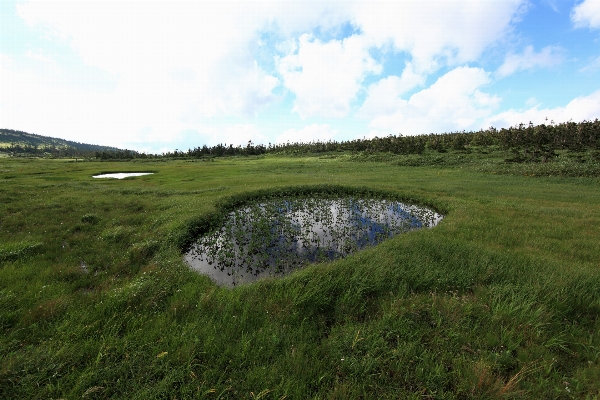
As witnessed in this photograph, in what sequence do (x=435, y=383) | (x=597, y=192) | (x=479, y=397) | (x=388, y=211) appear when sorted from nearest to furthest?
(x=479, y=397)
(x=435, y=383)
(x=388, y=211)
(x=597, y=192)

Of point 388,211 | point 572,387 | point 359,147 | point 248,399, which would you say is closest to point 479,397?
point 572,387

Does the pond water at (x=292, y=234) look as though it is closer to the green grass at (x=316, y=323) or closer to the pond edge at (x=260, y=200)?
the pond edge at (x=260, y=200)

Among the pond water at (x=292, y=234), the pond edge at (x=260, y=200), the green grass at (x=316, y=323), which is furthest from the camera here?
the pond edge at (x=260, y=200)

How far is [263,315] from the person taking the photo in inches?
279

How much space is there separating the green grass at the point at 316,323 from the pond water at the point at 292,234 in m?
2.25

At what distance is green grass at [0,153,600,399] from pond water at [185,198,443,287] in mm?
2252

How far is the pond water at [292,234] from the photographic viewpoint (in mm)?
11930

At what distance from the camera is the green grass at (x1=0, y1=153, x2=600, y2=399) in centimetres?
497

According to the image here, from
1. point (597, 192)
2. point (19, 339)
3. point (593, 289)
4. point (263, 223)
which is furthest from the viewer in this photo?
point (597, 192)

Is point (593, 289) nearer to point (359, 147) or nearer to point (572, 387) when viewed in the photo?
point (572, 387)

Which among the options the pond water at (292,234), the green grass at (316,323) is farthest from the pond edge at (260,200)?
the green grass at (316,323)

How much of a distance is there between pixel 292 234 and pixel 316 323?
9.05 m

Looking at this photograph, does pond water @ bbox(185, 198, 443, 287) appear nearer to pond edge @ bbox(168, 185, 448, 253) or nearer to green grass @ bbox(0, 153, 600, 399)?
pond edge @ bbox(168, 185, 448, 253)

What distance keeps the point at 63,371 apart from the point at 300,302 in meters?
5.44
